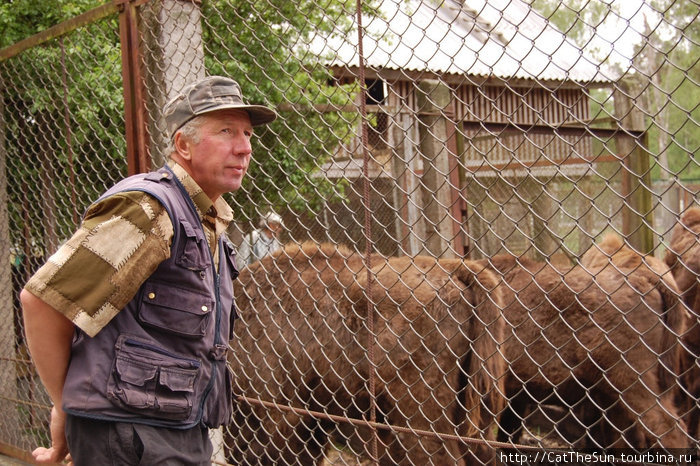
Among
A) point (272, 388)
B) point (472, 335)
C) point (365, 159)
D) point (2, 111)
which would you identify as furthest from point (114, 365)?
point (2, 111)

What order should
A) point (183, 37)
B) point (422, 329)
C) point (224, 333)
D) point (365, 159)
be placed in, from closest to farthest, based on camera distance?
point (224, 333) → point (365, 159) → point (183, 37) → point (422, 329)

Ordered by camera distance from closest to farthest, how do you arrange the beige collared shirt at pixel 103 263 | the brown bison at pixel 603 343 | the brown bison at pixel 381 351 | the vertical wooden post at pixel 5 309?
the beige collared shirt at pixel 103 263, the brown bison at pixel 381 351, the brown bison at pixel 603 343, the vertical wooden post at pixel 5 309

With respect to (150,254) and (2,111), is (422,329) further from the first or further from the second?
(2,111)

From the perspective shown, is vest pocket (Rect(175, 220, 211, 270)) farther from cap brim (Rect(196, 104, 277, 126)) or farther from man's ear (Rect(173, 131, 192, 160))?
cap brim (Rect(196, 104, 277, 126))

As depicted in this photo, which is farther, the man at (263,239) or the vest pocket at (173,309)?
the man at (263,239)

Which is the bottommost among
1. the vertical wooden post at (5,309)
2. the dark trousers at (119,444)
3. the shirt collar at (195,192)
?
the vertical wooden post at (5,309)

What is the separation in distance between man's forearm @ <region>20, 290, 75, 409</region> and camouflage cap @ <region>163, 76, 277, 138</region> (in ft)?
2.43

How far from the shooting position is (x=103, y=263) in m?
1.89

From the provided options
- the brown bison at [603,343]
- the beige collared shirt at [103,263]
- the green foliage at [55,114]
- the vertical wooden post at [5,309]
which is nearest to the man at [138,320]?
the beige collared shirt at [103,263]

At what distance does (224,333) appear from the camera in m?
2.27

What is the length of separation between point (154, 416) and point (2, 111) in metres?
4.32

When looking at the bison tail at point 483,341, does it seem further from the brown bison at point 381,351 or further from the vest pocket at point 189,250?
the vest pocket at point 189,250

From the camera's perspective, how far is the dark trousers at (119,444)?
6.30 feet

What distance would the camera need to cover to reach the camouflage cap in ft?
7.08
